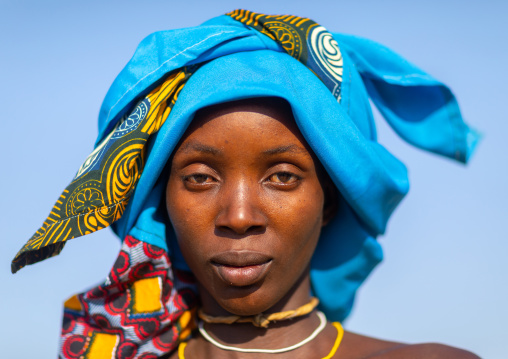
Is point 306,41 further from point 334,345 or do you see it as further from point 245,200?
point 334,345

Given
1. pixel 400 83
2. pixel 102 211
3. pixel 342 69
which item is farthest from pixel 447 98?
pixel 102 211

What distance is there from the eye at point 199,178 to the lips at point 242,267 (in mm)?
248

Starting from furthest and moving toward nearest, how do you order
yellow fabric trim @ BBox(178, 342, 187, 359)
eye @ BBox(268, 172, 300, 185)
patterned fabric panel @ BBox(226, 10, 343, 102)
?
yellow fabric trim @ BBox(178, 342, 187, 359) < patterned fabric panel @ BBox(226, 10, 343, 102) < eye @ BBox(268, 172, 300, 185)

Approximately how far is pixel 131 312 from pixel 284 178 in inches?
28.5

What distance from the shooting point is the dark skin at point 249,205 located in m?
2.16

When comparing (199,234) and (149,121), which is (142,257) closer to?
(199,234)

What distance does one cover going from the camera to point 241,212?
211cm

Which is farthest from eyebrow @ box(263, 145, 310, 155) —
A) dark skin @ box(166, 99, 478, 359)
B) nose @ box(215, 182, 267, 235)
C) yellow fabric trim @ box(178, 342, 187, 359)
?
yellow fabric trim @ box(178, 342, 187, 359)

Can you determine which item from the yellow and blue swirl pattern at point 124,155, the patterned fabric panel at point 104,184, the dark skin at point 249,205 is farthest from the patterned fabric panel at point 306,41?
the patterned fabric panel at point 104,184

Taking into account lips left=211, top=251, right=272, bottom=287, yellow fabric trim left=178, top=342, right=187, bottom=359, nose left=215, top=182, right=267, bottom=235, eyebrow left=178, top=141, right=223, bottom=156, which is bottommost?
yellow fabric trim left=178, top=342, right=187, bottom=359

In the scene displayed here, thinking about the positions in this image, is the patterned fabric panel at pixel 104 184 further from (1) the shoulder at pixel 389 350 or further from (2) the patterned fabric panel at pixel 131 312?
(1) the shoulder at pixel 389 350

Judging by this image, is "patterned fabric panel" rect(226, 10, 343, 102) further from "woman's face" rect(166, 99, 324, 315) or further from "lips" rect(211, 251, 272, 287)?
"lips" rect(211, 251, 272, 287)

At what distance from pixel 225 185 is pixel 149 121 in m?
0.34

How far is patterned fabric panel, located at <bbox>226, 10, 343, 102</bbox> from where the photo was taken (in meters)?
2.35
